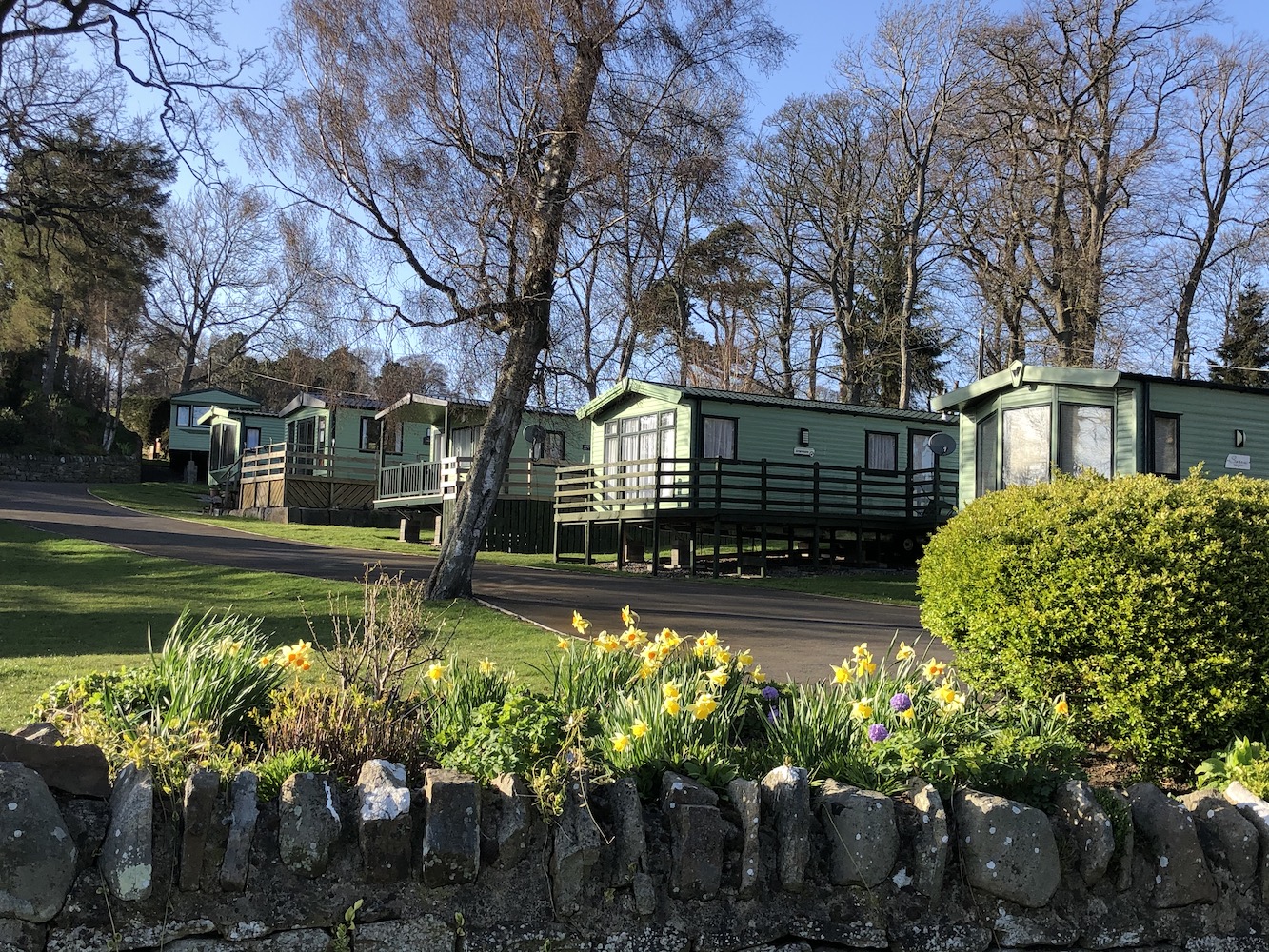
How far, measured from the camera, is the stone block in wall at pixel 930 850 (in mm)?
3744

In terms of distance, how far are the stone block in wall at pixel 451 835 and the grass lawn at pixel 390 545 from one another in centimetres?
1279

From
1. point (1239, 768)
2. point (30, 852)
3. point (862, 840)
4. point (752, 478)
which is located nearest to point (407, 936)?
point (30, 852)

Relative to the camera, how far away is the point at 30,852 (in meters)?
3.19

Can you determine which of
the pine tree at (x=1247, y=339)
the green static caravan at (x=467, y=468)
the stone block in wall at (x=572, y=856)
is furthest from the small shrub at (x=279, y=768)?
the pine tree at (x=1247, y=339)

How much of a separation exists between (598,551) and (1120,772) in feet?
73.0

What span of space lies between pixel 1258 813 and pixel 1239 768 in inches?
20.8

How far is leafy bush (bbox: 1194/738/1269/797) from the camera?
4.47 m

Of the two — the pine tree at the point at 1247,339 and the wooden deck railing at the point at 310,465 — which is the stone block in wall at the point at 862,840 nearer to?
the wooden deck railing at the point at 310,465

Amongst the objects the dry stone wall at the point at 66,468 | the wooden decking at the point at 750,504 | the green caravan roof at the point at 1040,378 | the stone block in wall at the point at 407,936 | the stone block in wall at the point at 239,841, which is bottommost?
the stone block in wall at the point at 407,936

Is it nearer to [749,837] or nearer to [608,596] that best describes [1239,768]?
[749,837]

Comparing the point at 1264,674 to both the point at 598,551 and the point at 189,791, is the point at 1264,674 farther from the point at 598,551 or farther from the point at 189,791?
the point at 598,551

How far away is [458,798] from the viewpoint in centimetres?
349

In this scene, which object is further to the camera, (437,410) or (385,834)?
(437,410)

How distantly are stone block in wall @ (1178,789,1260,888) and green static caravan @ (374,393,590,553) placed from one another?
65.8ft
